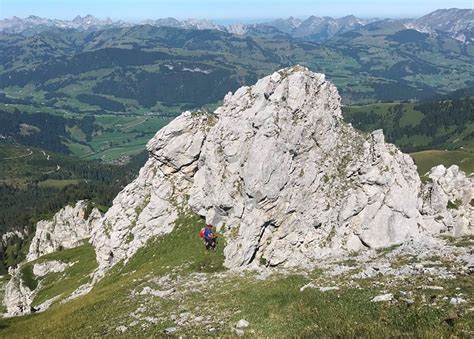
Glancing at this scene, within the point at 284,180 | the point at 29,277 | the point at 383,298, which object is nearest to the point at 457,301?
the point at 383,298

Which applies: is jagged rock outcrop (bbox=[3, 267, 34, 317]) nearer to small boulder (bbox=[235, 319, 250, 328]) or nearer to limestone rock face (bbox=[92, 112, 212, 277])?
limestone rock face (bbox=[92, 112, 212, 277])

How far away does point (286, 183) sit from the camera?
6475cm

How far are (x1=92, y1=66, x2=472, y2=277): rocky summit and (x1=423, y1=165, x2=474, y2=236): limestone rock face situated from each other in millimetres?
384

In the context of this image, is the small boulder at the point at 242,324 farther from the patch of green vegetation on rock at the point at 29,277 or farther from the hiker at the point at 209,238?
the patch of green vegetation on rock at the point at 29,277

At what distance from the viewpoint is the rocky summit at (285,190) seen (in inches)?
2376

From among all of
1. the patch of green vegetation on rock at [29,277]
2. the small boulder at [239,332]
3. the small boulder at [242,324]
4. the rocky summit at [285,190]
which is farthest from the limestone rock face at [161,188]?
the small boulder at [239,332]

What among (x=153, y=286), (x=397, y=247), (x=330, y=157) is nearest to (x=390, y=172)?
(x=330, y=157)

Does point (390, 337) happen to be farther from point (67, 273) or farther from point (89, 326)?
point (67, 273)

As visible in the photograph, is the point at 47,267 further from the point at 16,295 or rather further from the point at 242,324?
the point at 242,324

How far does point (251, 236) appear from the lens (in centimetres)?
6088

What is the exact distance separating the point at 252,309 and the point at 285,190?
30.4m

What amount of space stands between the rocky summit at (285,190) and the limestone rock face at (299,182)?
0.15 meters

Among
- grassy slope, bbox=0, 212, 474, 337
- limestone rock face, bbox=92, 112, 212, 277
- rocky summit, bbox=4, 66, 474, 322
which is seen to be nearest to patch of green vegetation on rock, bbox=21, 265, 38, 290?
rocky summit, bbox=4, 66, 474, 322

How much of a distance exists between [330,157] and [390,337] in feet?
157
